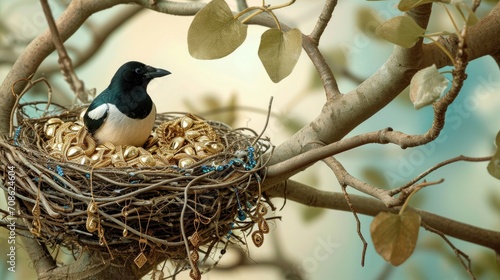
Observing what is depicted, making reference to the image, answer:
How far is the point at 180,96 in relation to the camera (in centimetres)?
164

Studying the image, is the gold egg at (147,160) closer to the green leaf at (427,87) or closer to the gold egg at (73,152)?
the gold egg at (73,152)

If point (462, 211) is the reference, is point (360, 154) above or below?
above

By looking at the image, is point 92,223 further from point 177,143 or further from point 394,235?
point 394,235

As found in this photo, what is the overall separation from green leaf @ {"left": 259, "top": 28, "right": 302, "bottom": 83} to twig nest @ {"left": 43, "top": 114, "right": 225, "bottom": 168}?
317mm

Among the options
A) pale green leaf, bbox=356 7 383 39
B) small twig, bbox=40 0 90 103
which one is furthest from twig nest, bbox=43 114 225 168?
pale green leaf, bbox=356 7 383 39

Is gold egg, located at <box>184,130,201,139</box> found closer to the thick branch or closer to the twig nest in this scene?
the twig nest

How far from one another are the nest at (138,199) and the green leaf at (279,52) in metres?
0.25

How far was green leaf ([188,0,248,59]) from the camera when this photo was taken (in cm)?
66

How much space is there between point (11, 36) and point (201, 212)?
3.39 ft

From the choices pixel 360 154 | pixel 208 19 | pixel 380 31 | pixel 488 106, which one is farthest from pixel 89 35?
pixel 380 31

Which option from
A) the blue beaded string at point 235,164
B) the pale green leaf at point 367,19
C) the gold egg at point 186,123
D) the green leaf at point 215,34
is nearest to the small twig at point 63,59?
the gold egg at point 186,123

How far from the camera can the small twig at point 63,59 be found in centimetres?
106

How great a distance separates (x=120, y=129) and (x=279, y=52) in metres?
0.46

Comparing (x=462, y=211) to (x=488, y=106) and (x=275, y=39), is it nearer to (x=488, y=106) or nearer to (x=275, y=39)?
(x=488, y=106)
